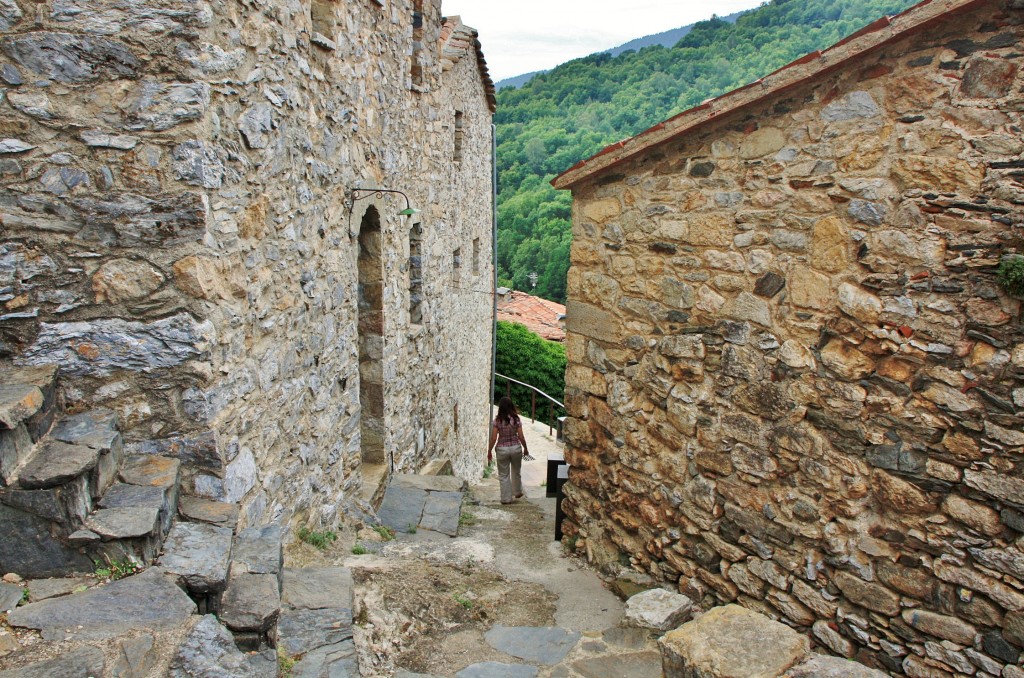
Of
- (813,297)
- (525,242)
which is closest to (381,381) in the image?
(813,297)

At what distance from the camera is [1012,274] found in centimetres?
291

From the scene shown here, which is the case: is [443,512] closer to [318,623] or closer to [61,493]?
[318,623]

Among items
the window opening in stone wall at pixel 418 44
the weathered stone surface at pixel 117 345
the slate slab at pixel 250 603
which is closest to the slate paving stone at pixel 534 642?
the slate slab at pixel 250 603

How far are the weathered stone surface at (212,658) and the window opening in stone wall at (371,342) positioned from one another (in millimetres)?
3931

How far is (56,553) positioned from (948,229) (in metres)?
3.64

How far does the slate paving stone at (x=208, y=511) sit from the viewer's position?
2971mm

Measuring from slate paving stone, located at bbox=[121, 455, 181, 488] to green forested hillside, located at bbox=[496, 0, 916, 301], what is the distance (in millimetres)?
34214

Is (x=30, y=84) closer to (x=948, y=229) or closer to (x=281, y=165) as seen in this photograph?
(x=281, y=165)

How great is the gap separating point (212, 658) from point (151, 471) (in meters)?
0.92

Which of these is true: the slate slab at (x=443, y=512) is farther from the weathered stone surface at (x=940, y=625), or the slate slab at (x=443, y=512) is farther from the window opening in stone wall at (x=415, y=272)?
the weathered stone surface at (x=940, y=625)

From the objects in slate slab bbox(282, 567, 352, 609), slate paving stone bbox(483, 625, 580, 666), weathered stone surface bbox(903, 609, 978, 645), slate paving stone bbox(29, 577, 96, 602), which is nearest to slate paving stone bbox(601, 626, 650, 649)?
slate paving stone bbox(483, 625, 580, 666)

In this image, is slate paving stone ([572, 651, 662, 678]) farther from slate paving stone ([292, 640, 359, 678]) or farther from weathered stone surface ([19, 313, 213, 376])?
weathered stone surface ([19, 313, 213, 376])

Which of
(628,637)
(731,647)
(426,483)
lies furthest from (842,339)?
(426,483)

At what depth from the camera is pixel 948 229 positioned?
312 centimetres
